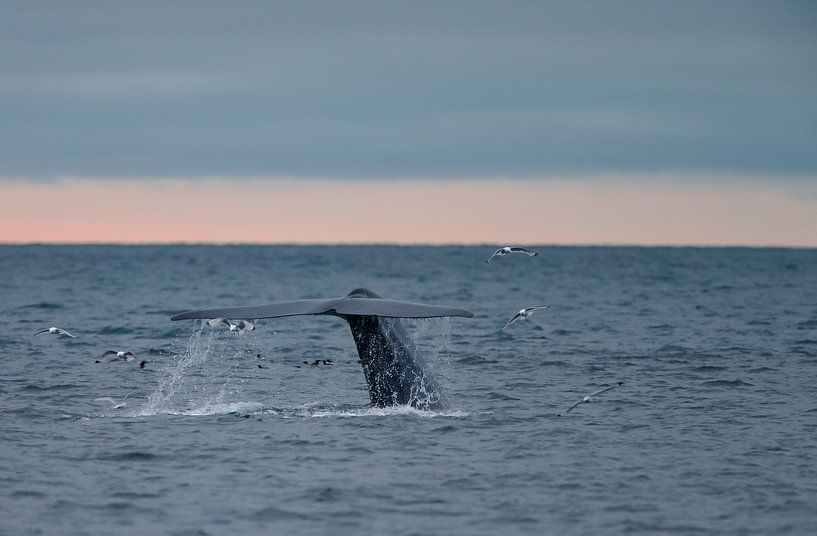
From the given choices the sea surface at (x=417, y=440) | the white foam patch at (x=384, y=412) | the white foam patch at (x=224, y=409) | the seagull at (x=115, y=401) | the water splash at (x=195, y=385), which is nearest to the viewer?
the sea surface at (x=417, y=440)

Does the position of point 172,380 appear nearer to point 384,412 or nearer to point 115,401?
point 115,401

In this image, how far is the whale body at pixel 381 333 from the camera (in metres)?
15.5

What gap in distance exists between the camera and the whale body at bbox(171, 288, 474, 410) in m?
15.5

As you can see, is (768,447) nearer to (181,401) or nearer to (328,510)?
(328,510)

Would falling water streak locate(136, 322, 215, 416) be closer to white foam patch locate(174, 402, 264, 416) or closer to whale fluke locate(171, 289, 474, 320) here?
white foam patch locate(174, 402, 264, 416)

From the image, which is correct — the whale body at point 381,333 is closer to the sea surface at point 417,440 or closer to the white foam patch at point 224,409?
the sea surface at point 417,440

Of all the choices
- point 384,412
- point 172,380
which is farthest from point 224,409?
point 172,380

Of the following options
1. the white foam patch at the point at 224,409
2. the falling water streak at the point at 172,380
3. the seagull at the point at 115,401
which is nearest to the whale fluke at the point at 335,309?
the falling water streak at the point at 172,380

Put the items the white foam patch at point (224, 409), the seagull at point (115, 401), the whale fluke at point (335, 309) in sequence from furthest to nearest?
the seagull at point (115, 401)
the white foam patch at point (224, 409)
the whale fluke at point (335, 309)

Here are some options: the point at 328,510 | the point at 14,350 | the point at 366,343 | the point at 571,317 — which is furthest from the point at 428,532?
the point at 571,317

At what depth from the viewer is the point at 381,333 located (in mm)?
17516

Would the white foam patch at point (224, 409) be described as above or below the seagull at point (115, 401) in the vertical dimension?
below

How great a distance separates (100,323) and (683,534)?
29.3 metres

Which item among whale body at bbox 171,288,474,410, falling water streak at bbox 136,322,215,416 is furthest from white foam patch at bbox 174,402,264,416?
whale body at bbox 171,288,474,410
